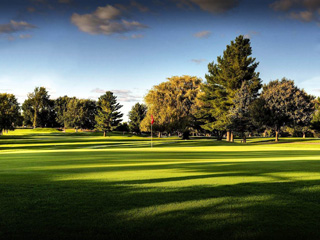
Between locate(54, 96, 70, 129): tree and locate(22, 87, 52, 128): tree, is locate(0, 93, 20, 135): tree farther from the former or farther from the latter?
locate(22, 87, 52, 128): tree

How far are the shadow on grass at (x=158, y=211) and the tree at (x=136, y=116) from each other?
10395 centimetres

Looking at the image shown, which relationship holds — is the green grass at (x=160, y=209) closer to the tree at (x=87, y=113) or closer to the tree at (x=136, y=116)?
the tree at (x=136, y=116)

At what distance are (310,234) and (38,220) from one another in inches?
174

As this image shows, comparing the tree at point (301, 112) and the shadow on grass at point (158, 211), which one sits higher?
the tree at point (301, 112)

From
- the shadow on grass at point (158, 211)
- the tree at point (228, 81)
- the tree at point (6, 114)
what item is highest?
the tree at point (228, 81)

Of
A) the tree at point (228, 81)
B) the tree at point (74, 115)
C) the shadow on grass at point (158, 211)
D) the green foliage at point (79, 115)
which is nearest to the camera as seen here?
the shadow on grass at point (158, 211)

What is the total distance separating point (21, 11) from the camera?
19.2m

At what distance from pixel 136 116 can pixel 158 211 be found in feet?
353

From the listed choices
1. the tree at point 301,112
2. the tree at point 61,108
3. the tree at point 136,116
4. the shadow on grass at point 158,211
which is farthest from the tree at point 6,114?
the shadow on grass at point 158,211

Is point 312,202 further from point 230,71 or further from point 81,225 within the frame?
point 230,71

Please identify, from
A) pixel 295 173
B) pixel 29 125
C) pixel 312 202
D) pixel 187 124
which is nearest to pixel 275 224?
pixel 312 202

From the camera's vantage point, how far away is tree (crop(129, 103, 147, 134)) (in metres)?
112

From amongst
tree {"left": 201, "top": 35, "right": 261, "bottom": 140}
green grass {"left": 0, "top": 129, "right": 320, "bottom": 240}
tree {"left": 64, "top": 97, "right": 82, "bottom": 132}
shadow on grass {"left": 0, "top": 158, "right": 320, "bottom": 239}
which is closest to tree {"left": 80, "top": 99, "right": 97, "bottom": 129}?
tree {"left": 64, "top": 97, "right": 82, "bottom": 132}

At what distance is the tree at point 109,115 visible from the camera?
330ft
